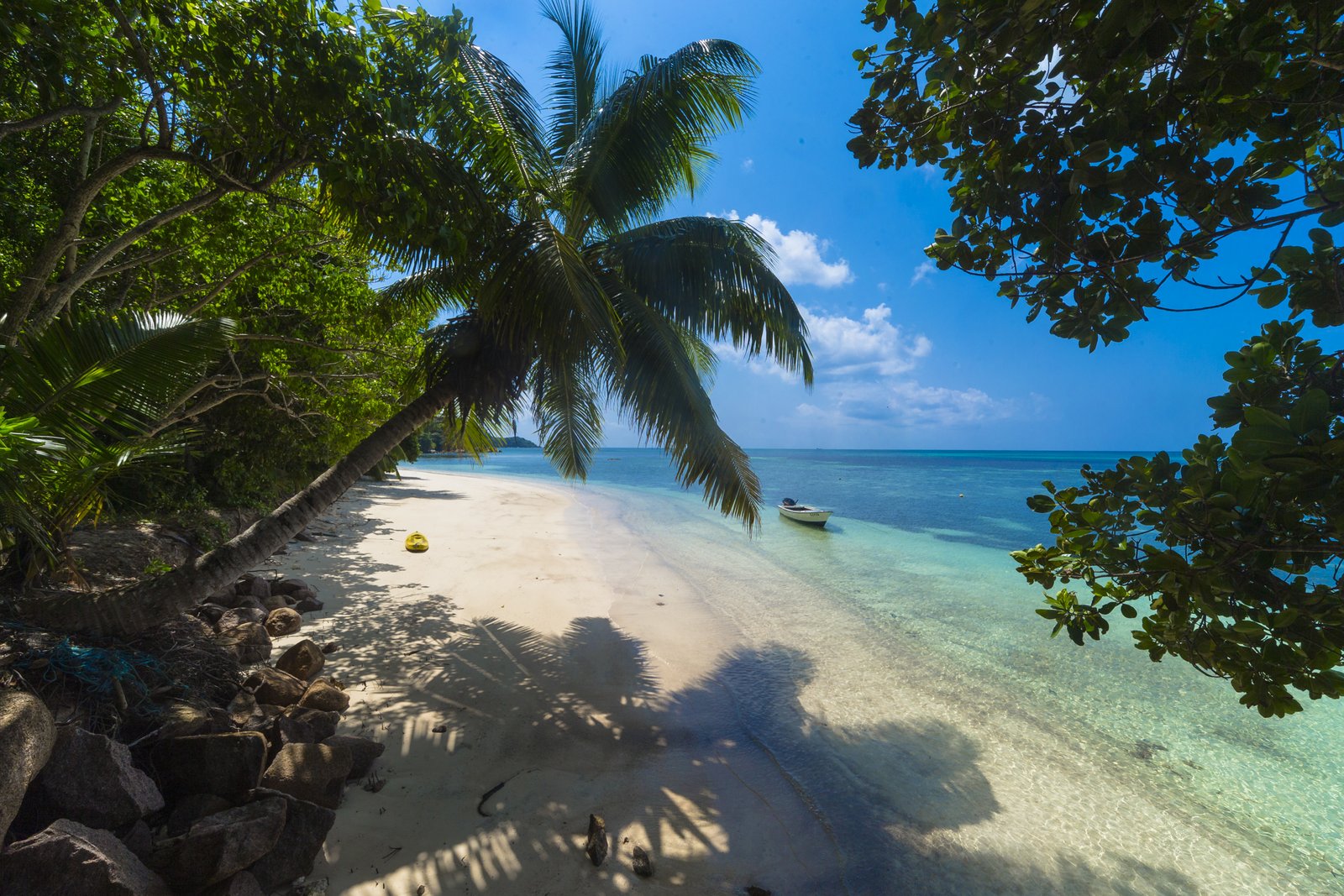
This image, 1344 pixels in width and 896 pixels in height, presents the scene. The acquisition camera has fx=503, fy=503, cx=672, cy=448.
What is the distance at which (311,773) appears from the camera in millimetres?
2912

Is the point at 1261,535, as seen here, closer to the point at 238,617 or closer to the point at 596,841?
the point at 596,841

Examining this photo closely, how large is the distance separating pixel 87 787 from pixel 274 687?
173cm

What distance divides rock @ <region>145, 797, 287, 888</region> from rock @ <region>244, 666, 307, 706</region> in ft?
5.63

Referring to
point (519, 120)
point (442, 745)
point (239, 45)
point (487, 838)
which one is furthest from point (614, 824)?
point (519, 120)

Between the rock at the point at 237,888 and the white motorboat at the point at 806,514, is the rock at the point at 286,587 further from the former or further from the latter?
the white motorboat at the point at 806,514

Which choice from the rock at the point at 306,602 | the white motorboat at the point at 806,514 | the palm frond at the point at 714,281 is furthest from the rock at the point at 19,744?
the white motorboat at the point at 806,514

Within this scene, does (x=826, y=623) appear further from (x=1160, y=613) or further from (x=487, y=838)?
(x=1160, y=613)

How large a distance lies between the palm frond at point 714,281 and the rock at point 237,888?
18.5ft

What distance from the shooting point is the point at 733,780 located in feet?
13.0

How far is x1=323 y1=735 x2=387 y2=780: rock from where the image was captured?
3271mm

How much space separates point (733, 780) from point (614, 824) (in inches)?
43.9

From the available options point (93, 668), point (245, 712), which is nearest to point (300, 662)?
point (245, 712)

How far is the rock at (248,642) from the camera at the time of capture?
442 centimetres

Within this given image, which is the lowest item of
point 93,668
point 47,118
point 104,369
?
point 93,668
